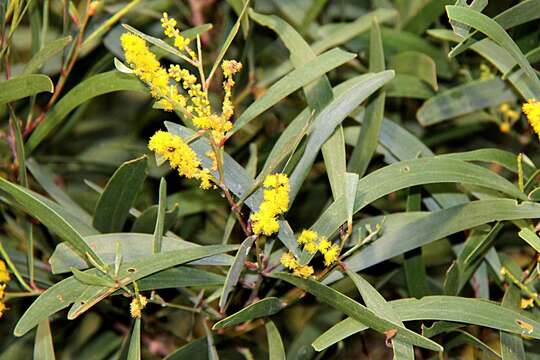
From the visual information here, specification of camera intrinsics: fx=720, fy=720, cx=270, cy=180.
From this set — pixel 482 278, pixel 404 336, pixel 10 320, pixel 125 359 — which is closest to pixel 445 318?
pixel 404 336

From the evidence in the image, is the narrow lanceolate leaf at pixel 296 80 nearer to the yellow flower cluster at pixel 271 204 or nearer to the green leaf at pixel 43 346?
the yellow flower cluster at pixel 271 204

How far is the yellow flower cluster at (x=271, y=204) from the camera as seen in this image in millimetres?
584

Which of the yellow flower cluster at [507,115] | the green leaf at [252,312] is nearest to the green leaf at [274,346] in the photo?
the green leaf at [252,312]

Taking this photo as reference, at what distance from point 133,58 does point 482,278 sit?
42 centimetres

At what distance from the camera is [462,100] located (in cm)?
82

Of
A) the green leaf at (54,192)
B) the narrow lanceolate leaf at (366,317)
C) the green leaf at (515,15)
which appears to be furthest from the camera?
the green leaf at (54,192)

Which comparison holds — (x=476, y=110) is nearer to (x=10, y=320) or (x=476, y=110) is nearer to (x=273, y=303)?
(x=273, y=303)

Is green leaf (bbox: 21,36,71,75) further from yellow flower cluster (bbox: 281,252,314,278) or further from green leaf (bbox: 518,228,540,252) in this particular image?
green leaf (bbox: 518,228,540,252)

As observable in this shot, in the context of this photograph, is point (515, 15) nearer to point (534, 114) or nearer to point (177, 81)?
point (534, 114)

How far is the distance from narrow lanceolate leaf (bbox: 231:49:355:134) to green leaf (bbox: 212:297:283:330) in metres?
0.16

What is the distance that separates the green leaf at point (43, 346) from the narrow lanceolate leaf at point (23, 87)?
8.5 inches

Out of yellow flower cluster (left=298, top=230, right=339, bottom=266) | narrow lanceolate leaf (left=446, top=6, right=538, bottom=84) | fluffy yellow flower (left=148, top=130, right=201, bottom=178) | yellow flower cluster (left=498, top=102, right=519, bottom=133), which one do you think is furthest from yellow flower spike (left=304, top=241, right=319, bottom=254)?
yellow flower cluster (left=498, top=102, right=519, bottom=133)

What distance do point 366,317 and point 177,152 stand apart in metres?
0.20

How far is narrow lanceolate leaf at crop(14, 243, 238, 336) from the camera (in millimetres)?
584
